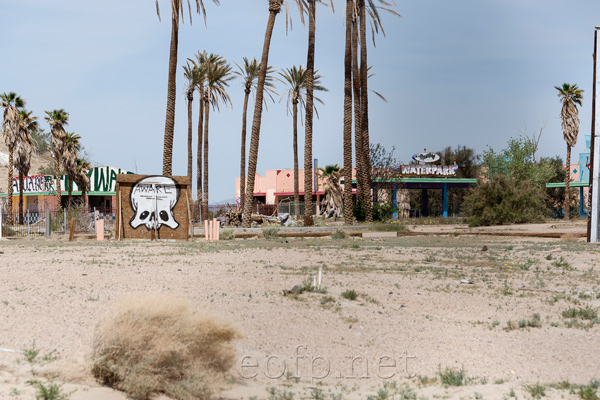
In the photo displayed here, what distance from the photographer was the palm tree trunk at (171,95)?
3388 cm

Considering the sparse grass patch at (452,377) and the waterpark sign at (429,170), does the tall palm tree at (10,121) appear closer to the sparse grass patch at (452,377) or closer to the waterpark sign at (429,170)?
the waterpark sign at (429,170)

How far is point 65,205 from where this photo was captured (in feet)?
210

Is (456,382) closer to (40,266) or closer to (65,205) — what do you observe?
(40,266)

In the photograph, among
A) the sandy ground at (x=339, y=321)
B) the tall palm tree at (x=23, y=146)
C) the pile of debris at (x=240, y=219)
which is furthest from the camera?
the tall palm tree at (x=23, y=146)

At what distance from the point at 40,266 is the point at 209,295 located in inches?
193

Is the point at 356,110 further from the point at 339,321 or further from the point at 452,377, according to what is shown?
the point at 452,377

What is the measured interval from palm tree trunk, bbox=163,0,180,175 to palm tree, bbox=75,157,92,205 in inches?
976

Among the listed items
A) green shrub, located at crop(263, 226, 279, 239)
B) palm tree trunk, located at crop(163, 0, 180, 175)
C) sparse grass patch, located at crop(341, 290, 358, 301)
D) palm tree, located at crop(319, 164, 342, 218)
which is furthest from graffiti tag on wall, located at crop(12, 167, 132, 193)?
sparse grass patch, located at crop(341, 290, 358, 301)

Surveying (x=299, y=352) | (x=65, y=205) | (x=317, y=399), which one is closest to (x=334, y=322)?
(x=299, y=352)

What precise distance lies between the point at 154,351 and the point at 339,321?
13.3 ft

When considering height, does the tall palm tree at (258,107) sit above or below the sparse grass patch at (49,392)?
above

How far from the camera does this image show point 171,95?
3416 cm

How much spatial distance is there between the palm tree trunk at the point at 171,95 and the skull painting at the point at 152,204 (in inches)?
244

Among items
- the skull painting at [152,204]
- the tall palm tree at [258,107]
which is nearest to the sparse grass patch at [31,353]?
the skull painting at [152,204]
